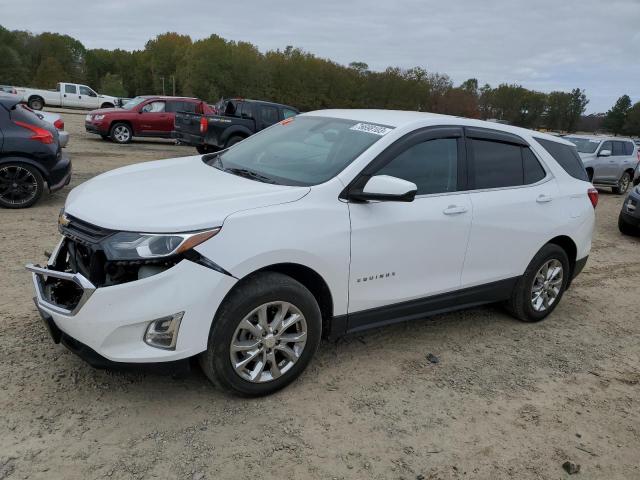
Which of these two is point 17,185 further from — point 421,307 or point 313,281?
point 421,307

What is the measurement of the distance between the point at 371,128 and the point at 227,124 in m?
11.3

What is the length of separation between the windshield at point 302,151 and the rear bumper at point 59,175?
444 centimetres

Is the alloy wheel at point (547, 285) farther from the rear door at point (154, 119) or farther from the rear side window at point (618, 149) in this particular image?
the rear door at point (154, 119)

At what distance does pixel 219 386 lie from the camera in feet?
10.5

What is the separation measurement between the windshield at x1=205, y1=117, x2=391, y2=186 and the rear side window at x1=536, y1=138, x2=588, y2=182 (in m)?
2.00

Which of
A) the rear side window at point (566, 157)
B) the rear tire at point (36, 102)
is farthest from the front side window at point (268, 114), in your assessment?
the rear tire at point (36, 102)

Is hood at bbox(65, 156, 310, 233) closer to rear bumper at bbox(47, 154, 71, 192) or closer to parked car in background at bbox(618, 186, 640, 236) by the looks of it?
rear bumper at bbox(47, 154, 71, 192)

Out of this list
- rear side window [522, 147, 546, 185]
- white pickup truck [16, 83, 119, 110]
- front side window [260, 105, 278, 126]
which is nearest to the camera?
rear side window [522, 147, 546, 185]

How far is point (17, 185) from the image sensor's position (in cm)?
772

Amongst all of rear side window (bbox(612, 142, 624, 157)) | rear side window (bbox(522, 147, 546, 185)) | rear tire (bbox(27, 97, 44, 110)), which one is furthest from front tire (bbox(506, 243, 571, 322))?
rear tire (bbox(27, 97, 44, 110))

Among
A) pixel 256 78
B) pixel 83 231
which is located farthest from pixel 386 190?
pixel 256 78

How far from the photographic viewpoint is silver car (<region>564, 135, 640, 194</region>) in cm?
1505

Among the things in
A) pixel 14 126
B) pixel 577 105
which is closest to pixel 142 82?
pixel 577 105

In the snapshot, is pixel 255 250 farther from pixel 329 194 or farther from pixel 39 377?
pixel 39 377
